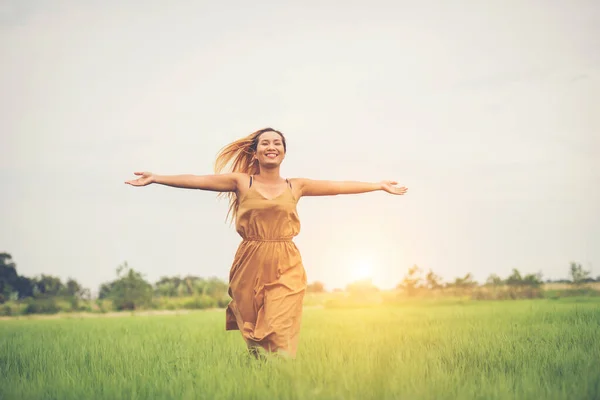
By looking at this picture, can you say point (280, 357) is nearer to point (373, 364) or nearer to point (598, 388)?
point (373, 364)

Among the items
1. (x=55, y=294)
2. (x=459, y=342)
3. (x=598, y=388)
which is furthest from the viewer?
(x=55, y=294)

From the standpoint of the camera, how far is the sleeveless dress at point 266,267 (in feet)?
17.7

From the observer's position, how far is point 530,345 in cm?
625

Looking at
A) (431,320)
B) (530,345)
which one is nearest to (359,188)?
(530,345)

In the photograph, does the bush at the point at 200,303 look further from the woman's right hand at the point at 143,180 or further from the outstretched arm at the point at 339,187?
the woman's right hand at the point at 143,180

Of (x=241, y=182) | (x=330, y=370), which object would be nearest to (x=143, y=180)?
(x=241, y=182)

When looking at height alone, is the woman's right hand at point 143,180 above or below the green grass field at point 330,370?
above

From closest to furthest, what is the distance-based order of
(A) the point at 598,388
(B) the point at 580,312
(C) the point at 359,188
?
(A) the point at 598,388
(C) the point at 359,188
(B) the point at 580,312

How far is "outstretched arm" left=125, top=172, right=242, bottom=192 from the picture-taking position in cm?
534

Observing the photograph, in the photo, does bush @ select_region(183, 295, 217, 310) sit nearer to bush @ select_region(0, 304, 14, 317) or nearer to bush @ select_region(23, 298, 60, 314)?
bush @ select_region(23, 298, 60, 314)

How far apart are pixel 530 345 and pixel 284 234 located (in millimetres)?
3055

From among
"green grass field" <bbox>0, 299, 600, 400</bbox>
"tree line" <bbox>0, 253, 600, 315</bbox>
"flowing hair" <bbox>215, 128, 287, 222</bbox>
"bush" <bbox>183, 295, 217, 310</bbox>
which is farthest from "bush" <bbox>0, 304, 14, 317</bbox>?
"flowing hair" <bbox>215, 128, 287, 222</bbox>

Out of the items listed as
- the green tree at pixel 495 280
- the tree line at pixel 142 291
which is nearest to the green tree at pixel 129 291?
the tree line at pixel 142 291

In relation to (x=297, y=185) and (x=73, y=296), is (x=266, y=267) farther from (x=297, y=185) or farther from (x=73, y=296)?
(x=73, y=296)
